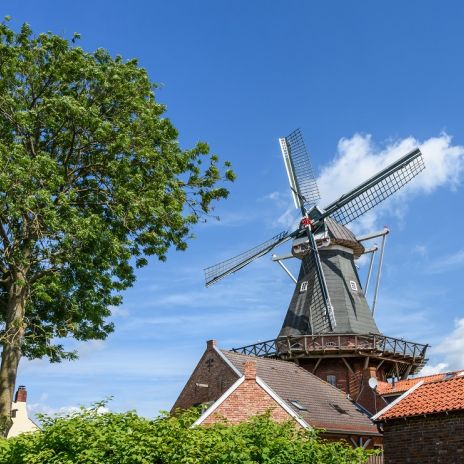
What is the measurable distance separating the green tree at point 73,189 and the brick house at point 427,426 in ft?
28.1

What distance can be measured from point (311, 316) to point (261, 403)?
47.1 feet

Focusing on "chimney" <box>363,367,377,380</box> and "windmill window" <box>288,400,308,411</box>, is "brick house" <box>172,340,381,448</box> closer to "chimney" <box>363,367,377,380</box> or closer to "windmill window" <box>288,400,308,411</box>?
"windmill window" <box>288,400,308,411</box>

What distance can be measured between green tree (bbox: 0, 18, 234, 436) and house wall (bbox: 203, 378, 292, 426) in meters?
5.61

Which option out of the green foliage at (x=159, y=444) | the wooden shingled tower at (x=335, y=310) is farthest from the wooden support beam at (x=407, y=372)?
the green foliage at (x=159, y=444)

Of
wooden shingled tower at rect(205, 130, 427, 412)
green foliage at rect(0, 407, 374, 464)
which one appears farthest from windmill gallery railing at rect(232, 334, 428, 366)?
green foliage at rect(0, 407, 374, 464)

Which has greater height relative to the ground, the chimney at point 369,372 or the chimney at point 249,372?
the chimney at point 369,372

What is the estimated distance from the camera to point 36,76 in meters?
18.8

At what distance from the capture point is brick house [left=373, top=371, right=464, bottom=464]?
1830 centimetres

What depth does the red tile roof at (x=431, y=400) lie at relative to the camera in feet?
62.0

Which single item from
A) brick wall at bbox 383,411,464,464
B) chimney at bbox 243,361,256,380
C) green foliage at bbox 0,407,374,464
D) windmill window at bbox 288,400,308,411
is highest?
chimney at bbox 243,361,256,380

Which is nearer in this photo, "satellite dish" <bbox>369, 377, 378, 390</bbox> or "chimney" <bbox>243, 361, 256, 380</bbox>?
"chimney" <bbox>243, 361, 256, 380</bbox>

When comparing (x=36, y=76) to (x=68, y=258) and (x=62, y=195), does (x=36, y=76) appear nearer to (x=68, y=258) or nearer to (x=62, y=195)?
(x=62, y=195)

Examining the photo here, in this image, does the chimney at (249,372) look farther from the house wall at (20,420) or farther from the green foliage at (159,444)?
the house wall at (20,420)

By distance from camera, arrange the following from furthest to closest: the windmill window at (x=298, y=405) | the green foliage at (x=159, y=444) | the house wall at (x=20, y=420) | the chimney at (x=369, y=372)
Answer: the house wall at (x=20, y=420) → the chimney at (x=369, y=372) → the windmill window at (x=298, y=405) → the green foliage at (x=159, y=444)
